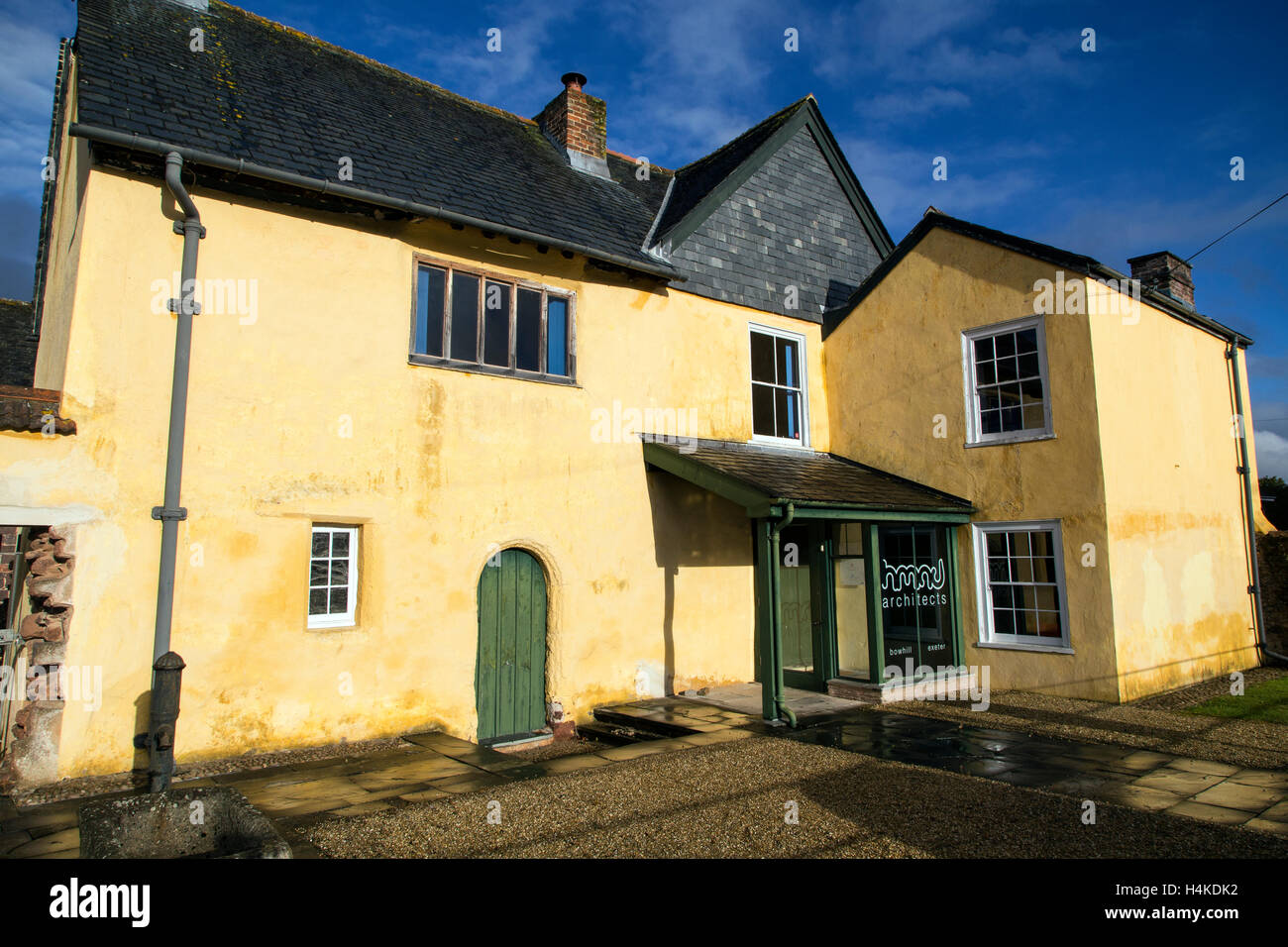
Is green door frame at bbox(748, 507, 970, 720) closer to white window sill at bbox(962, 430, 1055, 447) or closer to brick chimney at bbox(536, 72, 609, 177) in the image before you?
white window sill at bbox(962, 430, 1055, 447)

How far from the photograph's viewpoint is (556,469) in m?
9.70

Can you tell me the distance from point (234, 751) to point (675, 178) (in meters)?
11.9

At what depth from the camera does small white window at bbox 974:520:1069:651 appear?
1010 centimetres

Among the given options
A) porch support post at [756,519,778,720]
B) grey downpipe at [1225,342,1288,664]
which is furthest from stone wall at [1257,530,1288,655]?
porch support post at [756,519,778,720]

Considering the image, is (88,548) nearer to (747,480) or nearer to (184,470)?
(184,470)

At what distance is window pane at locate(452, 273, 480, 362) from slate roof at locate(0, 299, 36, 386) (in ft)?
28.4

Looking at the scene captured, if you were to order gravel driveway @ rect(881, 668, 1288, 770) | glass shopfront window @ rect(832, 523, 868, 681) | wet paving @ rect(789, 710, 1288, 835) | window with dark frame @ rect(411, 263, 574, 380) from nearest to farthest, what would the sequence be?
1. wet paving @ rect(789, 710, 1288, 835)
2. gravel driveway @ rect(881, 668, 1288, 770)
3. window with dark frame @ rect(411, 263, 574, 380)
4. glass shopfront window @ rect(832, 523, 868, 681)

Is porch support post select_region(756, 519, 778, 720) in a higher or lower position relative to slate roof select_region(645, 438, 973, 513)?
lower

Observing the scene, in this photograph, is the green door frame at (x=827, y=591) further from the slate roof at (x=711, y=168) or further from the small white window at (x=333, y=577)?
the slate roof at (x=711, y=168)

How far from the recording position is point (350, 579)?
8125mm

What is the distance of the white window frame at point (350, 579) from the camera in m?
7.88

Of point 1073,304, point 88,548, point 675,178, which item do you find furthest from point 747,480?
point 675,178

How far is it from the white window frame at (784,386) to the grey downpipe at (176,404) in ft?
24.4
